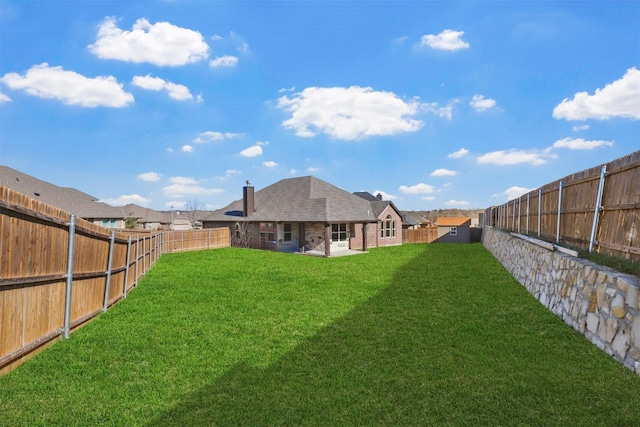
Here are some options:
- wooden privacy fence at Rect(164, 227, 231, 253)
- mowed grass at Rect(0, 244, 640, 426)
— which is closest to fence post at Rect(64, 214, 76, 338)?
mowed grass at Rect(0, 244, 640, 426)

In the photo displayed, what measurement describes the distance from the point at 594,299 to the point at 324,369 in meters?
4.81

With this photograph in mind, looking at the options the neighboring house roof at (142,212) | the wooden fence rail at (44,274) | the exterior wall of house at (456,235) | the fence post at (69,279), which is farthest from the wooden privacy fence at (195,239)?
the neighboring house roof at (142,212)

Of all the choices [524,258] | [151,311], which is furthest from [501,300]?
[151,311]

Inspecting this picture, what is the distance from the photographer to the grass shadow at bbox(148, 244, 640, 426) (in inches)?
152

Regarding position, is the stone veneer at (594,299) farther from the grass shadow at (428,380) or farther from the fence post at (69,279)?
the fence post at (69,279)

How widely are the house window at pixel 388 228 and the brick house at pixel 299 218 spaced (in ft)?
4.74

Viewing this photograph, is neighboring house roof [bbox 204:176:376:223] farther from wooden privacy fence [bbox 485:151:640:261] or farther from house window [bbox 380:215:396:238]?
wooden privacy fence [bbox 485:151:640:261]

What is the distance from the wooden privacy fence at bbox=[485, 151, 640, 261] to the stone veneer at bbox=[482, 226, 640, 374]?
20.6 inches

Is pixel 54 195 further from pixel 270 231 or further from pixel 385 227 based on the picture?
pixel 385 227

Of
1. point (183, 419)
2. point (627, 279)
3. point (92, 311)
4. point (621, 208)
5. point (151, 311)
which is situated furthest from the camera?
point (151, 311)

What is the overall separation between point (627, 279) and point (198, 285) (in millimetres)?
10864

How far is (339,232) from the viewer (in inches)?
975

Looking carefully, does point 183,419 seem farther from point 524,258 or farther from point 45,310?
point 524,258

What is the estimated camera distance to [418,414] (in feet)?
12.8
